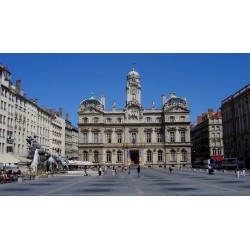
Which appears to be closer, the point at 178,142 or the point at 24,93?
the point at 24,93

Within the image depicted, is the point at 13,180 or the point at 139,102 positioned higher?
the point at 139,102

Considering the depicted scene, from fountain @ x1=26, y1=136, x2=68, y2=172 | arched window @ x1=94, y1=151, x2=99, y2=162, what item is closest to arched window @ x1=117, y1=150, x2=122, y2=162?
arched window @ x1=94, y1=151, x2=99, y2=162

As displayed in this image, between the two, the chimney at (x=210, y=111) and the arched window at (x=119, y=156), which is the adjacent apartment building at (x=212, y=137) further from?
the arched window at (x=119, y=156)

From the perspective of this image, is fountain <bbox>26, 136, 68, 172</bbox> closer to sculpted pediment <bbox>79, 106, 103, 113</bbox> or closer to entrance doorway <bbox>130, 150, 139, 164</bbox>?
A: sculpted pediment <bbox>79, 106, 103, 113</bbox>

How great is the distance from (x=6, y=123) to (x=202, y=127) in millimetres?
73474

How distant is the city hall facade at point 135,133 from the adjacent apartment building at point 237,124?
57.1 feet

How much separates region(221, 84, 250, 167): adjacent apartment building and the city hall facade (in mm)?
17405

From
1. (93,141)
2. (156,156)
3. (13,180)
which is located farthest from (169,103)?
(13,180)

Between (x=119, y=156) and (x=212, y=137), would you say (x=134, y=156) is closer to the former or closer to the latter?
(x=119, y=156)

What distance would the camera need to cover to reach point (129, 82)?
106 meters

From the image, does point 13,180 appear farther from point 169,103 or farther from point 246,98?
point 169,103

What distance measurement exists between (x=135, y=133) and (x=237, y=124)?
35105 mm

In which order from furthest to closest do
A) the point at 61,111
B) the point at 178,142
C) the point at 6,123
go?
1. the point at 61,111
2. the point at 178,142
3. the point at 6,123

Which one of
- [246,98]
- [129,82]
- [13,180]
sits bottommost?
[13,180]
